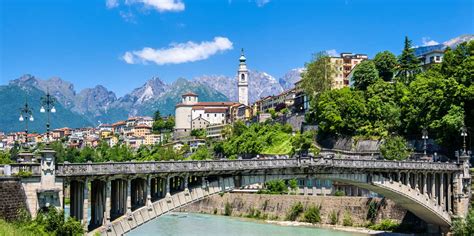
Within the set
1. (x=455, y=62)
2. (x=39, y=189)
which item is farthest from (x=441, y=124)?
(x=39, y=189)

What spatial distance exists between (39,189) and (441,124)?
151ft

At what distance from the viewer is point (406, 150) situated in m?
71.8

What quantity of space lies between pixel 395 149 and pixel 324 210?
35.9 feet

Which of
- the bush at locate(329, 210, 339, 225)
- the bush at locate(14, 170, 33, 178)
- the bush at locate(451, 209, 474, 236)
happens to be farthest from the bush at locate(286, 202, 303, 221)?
the bush at locate(14, 170, 33, 178)

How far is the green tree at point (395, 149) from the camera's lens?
6957 centimetres

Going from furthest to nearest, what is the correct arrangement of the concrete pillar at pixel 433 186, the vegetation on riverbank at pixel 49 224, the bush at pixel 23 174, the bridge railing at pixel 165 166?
1. the concrete pillar at pixel 433 186
2. the bridge railing at pixel 165 166
3. the bush at pixel 23 174
4. the vegetation on riverbank at pixel 49 224

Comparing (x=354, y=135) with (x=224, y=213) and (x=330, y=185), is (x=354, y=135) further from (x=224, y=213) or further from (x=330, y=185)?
(x=224, y=213)

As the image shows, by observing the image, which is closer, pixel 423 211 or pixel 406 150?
pixel 423 211

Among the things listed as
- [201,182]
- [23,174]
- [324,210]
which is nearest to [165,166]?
[201,182]

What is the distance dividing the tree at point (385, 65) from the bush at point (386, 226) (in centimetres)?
4597

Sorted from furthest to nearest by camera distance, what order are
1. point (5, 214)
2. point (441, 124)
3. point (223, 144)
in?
1. point (223, 144)
2. point (441, 124)
3. point (5, 214)

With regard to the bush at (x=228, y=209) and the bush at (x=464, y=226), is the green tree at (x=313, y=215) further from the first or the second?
the bush at (x=464, y=226)

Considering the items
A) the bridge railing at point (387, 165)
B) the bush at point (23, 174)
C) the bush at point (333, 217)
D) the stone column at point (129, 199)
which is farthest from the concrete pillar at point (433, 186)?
the bush at point (23, 174)

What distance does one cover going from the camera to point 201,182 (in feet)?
126
